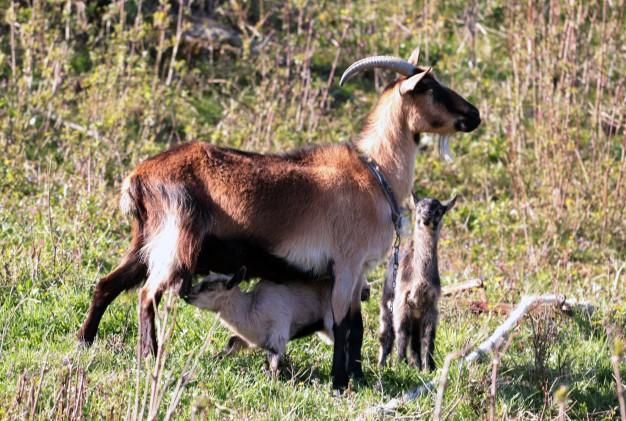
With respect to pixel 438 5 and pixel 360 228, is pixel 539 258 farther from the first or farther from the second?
pixel 438 5

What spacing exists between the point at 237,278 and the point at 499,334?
1923mm

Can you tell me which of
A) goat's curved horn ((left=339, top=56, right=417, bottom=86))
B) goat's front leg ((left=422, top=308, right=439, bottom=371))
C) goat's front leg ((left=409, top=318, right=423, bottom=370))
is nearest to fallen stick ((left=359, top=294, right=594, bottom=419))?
goat's front leg ((left=422, top=308, right=439, bottom=371))

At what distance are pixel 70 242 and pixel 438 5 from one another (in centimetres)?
830

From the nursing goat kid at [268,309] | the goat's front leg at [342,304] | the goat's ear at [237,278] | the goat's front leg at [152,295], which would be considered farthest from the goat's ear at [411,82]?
the goat's front leg at [152,295]

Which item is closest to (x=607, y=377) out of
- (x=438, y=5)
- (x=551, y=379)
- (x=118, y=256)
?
(x=551, y=379)

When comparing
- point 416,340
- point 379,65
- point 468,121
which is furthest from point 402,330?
point 379,65

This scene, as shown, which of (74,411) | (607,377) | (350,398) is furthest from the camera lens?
(607,377)

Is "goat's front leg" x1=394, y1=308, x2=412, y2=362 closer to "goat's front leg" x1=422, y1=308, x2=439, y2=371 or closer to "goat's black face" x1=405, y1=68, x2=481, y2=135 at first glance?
"goat's front leg" x1=422, y1=308, x2=439, y2=371

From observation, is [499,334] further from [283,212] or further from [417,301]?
[283,212]

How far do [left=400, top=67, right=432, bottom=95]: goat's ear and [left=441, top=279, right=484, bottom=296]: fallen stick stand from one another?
2.03 m

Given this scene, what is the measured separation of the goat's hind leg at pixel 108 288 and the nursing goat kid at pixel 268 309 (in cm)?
38

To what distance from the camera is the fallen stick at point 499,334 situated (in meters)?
6.37

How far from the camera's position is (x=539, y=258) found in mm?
10531

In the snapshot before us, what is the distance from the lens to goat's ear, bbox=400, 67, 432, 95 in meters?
7.38
